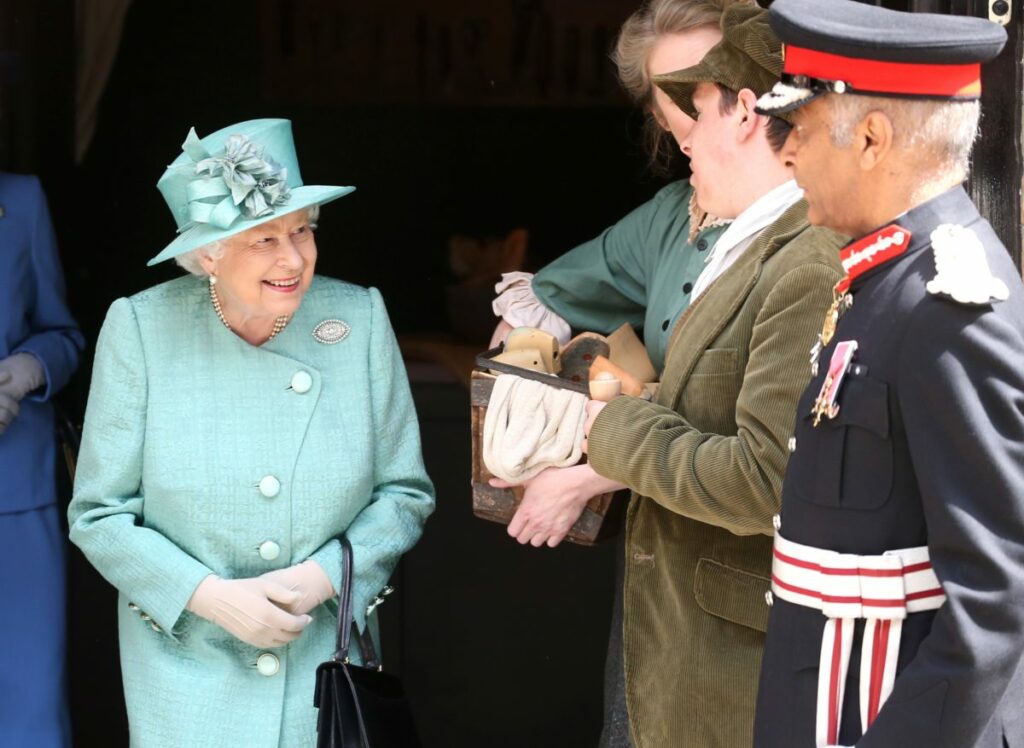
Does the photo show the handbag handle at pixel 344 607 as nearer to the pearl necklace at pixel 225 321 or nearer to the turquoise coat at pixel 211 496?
the turquoise coat at pixel 211 496

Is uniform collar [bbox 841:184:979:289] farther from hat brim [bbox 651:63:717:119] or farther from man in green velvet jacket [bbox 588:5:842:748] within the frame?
hat brim [bbox 651:63:717:119]

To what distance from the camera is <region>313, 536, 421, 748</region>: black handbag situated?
9.43 feet

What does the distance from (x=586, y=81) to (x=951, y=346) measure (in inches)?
134

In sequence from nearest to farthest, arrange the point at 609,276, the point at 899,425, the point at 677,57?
the point at 899,425, the point at 677,57, the point at 609,276

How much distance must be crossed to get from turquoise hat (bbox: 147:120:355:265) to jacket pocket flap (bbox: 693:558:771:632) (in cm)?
101

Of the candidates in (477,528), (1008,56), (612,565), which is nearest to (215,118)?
(477,528)

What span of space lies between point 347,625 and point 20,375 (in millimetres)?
1186

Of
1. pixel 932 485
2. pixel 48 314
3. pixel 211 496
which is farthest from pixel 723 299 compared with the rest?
pixel 48 314

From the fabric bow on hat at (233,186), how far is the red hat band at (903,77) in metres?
1.26

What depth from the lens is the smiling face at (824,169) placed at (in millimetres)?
2170

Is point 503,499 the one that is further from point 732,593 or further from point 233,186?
point 233,186

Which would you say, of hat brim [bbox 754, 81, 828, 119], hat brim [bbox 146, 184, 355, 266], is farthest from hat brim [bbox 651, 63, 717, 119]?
hat brim [bbox 146, 184, 355, 266]

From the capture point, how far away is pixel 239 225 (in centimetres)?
302

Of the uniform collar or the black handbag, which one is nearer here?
the uniform collar
